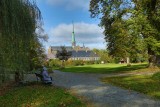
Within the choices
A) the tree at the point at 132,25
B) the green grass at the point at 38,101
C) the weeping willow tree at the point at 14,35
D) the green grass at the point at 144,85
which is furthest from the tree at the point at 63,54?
the weeping willow tree at the point at 14,35

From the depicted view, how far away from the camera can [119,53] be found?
42719mm

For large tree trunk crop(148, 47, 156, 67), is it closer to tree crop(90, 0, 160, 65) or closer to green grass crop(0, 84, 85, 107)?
tree crop(90, 0, 160, 65)

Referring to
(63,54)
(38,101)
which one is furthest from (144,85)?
(63,54)

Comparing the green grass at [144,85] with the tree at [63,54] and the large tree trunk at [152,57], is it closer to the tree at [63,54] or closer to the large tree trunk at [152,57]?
the large tree trunk at [152,57]

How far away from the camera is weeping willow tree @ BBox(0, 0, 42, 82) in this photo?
11430mm

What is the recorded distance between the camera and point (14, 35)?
39.7 ft

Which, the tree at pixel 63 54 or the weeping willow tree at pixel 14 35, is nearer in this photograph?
the weeping willow tree at pixel 14 35

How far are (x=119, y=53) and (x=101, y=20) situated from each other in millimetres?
4895

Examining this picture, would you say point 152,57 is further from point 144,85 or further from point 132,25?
point 144,85

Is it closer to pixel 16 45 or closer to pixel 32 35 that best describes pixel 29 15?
A: pixel 32 35

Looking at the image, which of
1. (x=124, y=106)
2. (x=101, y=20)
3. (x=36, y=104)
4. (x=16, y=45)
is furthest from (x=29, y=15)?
(x=101, y=20)

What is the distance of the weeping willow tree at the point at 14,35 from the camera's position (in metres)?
11.4

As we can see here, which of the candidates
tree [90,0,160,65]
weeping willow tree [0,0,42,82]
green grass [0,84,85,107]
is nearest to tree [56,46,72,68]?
tree [90,0,160,65]

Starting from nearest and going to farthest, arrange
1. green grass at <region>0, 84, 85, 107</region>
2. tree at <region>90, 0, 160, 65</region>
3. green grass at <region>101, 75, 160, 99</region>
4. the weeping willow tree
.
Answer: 1. the weeping willow tree
2. green grass at <region>0, 84, 85, 107</region>
3. green grass at <region>101, 75, 160, 99</region>
4. tree at <region>90, 0, 160, 65</region>
